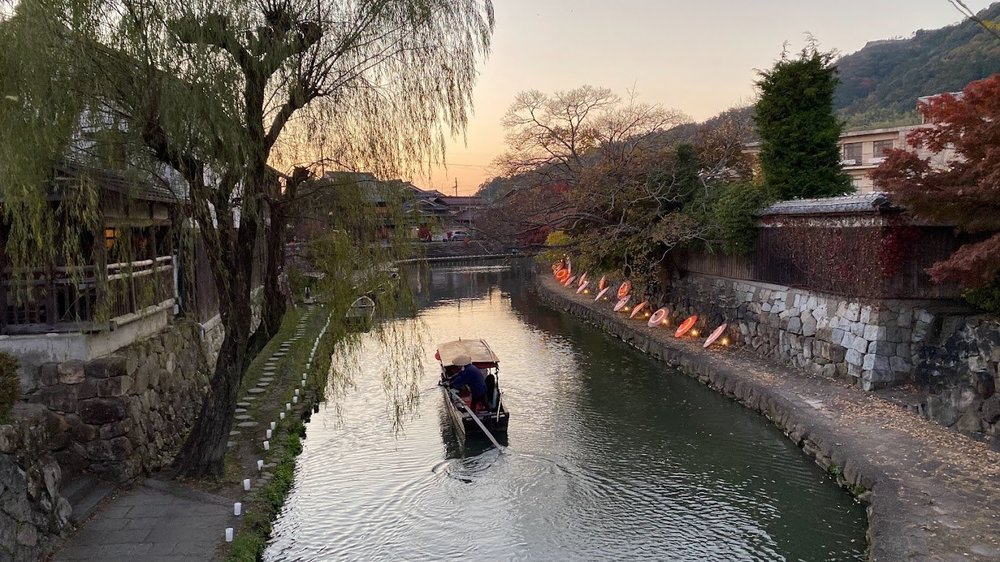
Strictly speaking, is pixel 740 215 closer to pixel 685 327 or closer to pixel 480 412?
pixel 685 327

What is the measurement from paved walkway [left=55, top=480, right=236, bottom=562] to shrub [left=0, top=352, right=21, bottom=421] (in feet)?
5.31

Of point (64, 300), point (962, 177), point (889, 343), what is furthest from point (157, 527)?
point (889, 343)

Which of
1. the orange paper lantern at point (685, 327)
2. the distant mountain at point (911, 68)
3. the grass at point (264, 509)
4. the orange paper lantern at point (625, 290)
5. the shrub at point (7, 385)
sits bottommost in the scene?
the grass at point (264, 509)

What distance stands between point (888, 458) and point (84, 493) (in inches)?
429

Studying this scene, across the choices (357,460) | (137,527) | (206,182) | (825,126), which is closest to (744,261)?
(825,126)

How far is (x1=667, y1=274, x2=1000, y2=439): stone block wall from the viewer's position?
1116 cm

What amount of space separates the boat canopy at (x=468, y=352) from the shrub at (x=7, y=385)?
27.0ft

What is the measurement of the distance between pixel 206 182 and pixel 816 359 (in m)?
13.0

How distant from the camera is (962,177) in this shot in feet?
36.2

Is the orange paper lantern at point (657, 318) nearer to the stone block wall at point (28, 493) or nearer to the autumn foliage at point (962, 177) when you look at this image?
the autumn foliage at point (962, 177)

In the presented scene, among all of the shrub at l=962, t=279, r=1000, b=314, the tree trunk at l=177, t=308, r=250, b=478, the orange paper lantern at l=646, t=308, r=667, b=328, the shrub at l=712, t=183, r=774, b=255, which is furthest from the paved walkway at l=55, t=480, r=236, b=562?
the orange paper lantern at l=646, t=308, r=667, b=328

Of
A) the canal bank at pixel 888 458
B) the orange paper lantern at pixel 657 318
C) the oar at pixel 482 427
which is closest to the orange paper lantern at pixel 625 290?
the orange paper lantern at pixel 657 318

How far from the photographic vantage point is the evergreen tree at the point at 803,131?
62.6 ft

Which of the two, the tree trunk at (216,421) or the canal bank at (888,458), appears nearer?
the canal bank at (888,458)
